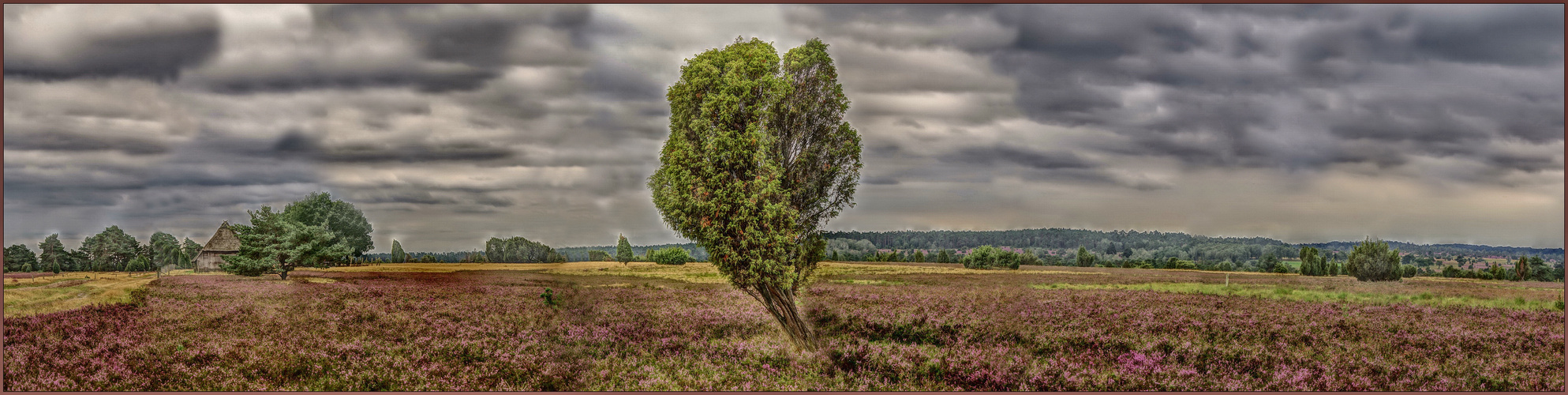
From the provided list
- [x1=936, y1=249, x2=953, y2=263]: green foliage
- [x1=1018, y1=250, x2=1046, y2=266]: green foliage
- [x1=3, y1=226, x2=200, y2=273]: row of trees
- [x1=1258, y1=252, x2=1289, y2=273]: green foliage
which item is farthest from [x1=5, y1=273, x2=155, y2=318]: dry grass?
[x1=1258, y1=252, x2=1289, y2=273]: green foliage

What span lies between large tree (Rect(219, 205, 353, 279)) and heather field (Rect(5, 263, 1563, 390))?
14324 millimetres

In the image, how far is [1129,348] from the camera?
48.4ft

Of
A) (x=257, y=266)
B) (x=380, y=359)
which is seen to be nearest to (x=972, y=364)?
(x=380, y=359)

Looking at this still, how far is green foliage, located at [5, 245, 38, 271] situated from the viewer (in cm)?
3794

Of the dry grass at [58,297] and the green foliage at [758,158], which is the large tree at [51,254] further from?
the green foliage at [758,158]

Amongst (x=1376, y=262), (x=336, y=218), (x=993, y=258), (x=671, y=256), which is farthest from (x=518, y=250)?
(x=1376, y=262)

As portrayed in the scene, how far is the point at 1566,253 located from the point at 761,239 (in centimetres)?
1363

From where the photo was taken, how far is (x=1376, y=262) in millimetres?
49969

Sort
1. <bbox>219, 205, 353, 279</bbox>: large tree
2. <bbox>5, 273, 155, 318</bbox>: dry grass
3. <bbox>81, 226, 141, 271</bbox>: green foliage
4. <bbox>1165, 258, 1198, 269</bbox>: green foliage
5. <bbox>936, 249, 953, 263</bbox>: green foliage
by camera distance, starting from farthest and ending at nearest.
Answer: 1. <bbox>936, 249, 953, 263</bbox>: green foliage
2. <bbox>1165, 258, 1198, 269</bbox>: green foliage
3. <bbox>81, 226, 141, 271</bbox>: green foliage
4. <bbox>219, 205, 353, 279</bbox>: large tree
5. <bbox>5, 273, 155, 318</bbox>: dry grass

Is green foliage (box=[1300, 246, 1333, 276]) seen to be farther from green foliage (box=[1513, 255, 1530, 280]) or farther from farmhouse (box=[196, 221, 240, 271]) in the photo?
farmhouse (box=[196, 221, 240, 271])

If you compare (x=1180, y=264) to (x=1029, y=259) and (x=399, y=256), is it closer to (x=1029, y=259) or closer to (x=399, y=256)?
(x=1029, y=259)

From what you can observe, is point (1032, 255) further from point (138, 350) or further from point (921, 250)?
point (138, 350)

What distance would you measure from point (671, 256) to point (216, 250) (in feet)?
147

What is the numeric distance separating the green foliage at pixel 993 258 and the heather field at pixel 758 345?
4735cm
